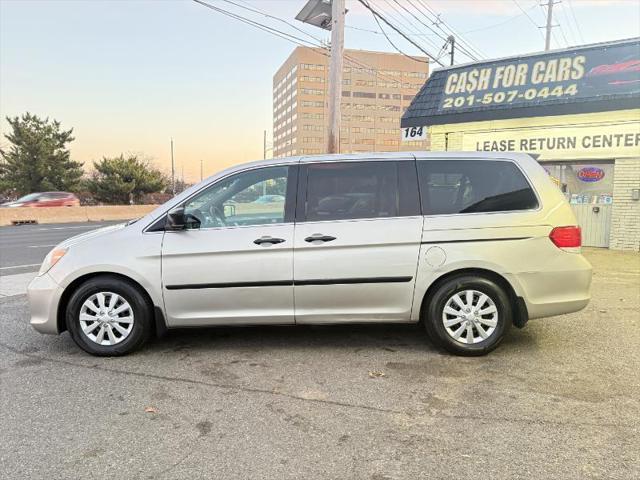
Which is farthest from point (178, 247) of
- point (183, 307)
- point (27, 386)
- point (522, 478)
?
point (522, 478)

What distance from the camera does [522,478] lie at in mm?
2596

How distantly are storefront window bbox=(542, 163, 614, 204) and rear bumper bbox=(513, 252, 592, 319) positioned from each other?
23.2ft

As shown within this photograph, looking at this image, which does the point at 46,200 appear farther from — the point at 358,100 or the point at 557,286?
the point at 358,100

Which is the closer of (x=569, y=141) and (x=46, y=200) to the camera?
(x=569, y=141)

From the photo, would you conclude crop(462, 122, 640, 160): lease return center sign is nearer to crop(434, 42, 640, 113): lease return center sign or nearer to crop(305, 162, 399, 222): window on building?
crop(434, 42, 640, 113): lease return center sign

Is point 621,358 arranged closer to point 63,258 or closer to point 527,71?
point 63,258

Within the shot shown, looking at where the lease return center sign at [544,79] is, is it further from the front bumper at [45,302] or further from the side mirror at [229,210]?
the front bumper at [45,302]

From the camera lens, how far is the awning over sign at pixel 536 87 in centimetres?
985

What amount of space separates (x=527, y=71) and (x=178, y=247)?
9.50 m

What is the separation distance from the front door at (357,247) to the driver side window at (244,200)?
21 centimetres

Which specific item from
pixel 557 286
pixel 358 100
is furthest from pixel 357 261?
pixel 358 100

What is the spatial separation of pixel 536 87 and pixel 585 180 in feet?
7.70

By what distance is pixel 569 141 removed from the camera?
10.7 m

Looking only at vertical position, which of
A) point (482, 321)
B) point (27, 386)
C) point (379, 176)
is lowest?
point (27, 386)
